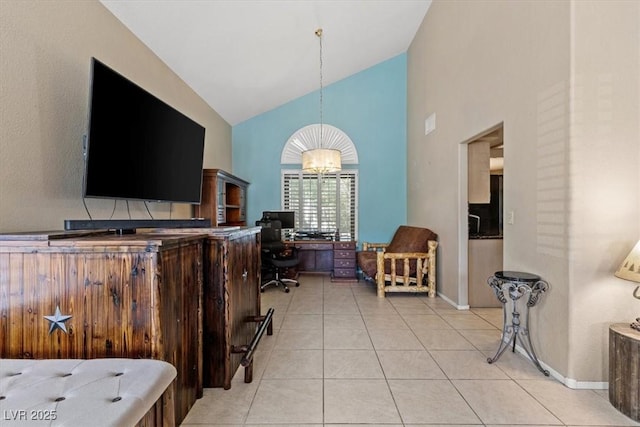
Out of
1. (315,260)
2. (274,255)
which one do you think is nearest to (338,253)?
(315,260)

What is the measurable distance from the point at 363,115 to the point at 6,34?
5.20m

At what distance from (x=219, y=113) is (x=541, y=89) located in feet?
14.9

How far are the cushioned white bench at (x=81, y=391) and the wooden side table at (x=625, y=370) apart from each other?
2448mm

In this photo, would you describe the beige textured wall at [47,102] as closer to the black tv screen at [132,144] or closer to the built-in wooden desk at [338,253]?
the black tv screen at [132,144]

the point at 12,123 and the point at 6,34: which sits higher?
the point at 6,34

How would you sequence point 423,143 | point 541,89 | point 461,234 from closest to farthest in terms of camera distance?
1. point 541,89
2. point 461,234
3. point 423,143

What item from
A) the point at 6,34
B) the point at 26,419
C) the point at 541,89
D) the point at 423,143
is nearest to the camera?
the point at 26,419

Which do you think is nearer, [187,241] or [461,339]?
[187,241]

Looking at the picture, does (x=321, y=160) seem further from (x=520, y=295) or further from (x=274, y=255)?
(x=520, y=295)

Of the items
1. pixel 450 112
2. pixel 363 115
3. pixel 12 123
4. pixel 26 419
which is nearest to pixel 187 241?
pixel 26 419

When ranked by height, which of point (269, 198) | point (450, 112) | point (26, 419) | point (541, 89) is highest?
point (450, 112)

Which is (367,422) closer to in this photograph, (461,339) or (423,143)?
(461,339)

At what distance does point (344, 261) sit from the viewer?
17.6ft

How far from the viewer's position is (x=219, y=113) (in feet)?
17.5
